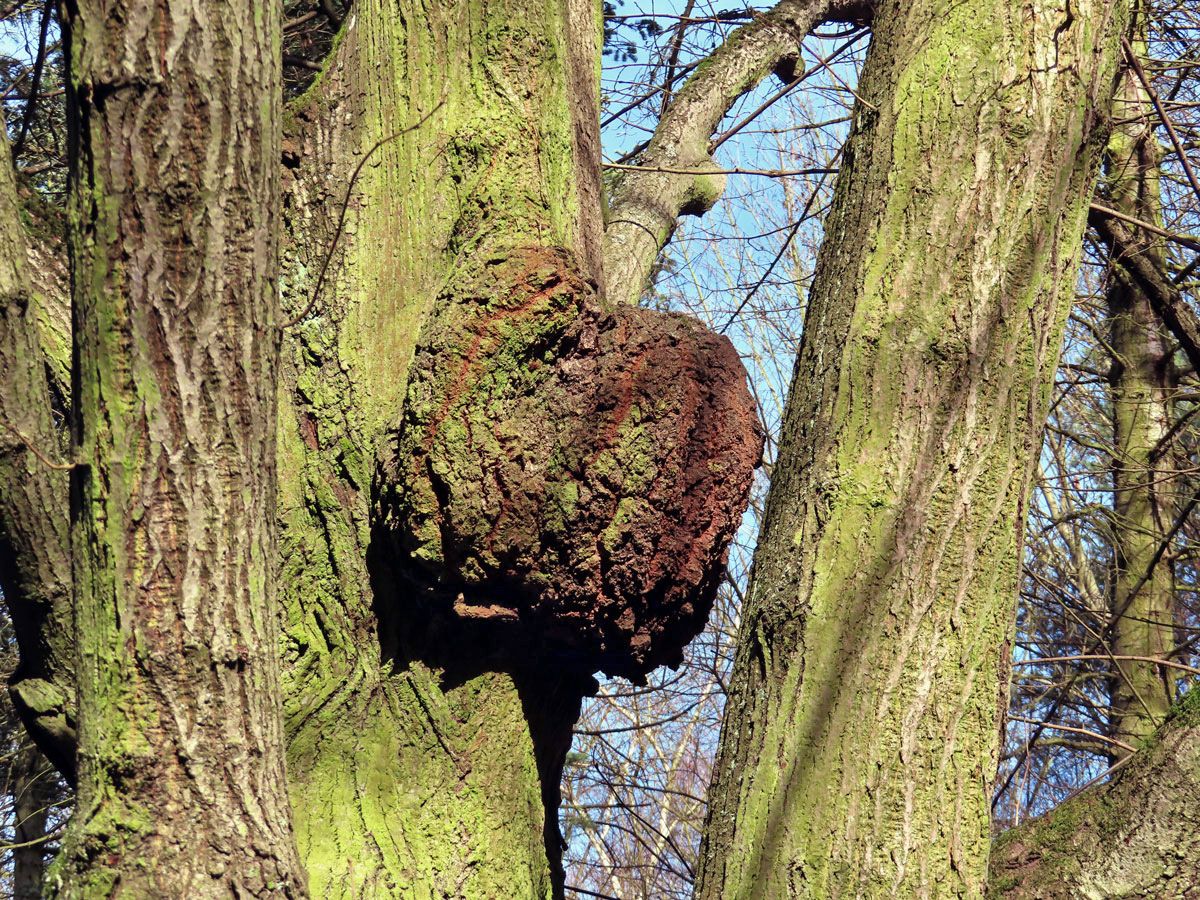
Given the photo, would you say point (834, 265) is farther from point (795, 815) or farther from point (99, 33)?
point (99, 33)

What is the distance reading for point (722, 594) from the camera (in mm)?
7027

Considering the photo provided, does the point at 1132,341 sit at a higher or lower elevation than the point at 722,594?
higher

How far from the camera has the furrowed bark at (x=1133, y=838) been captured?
1643mm

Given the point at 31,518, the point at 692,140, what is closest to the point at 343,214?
the point at 31,518

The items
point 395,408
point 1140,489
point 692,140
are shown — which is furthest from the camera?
point 1140,489

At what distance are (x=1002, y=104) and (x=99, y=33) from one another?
146cm

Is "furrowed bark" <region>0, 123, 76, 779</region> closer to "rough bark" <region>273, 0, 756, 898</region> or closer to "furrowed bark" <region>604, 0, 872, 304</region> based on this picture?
"rough bark" <region>273, 0, 756, 898</region>

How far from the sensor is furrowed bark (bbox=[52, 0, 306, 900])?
1.25 metres

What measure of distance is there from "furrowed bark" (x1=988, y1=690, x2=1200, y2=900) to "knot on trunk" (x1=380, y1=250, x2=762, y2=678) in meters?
0.78

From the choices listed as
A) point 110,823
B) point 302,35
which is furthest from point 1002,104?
point 302,35

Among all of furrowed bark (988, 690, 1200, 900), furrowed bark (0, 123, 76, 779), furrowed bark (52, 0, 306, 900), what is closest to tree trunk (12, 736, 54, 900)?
furrowed bark (0, 123, 76, 779)

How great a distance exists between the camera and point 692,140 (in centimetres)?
333

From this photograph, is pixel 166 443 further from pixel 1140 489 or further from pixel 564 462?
pixel 1140 489

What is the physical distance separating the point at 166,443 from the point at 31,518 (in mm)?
734
